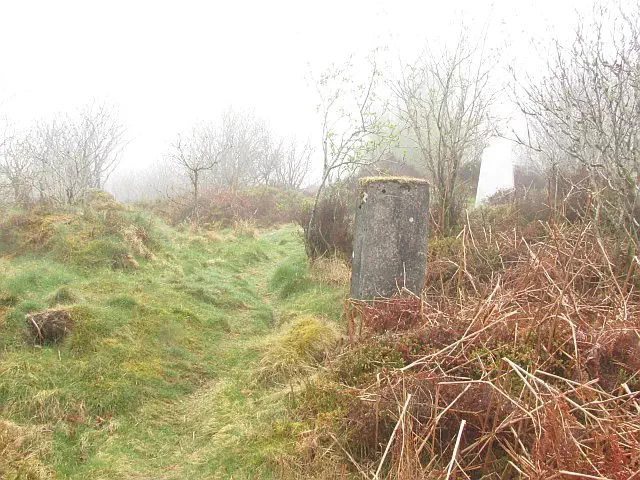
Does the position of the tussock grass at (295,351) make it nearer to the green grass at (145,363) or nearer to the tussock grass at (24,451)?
the green grass at (145,363)

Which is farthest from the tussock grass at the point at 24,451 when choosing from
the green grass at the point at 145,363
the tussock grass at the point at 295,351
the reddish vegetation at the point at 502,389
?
the reddish vegetation at the point at 502,389

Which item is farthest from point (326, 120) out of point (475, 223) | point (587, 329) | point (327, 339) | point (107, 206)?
point (587, 329)

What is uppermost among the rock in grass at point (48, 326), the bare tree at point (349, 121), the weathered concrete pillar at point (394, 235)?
the bare tree at point (349, 121)

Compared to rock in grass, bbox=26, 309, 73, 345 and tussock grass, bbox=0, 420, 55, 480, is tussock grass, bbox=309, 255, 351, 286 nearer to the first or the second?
rock in grass, bbox=26, 309, 73, 345

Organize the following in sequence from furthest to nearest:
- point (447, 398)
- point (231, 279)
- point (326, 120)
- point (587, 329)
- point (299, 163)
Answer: point (299, 163)
point (326, 120)
point (231, 279)
point (587, 329)
point (447, 398)

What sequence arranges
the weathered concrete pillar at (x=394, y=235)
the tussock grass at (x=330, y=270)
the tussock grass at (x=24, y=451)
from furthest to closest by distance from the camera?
the tussock grass at (x=330, y=270)
the weathered concrete pillar at (x=394, y=235)
the tussock grass at (x=24, y=451)

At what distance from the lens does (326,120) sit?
9164mm

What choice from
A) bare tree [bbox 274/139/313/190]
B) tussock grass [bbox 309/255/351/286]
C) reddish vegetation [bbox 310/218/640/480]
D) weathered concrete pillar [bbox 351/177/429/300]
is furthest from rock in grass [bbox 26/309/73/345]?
bare tree [bbox 274/139/313/190]

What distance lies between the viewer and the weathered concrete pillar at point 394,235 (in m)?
4.59

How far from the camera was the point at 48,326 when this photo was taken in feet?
13.9

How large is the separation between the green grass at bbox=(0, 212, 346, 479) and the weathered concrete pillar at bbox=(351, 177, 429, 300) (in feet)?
2.55

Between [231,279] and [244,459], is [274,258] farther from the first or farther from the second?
[244,459]

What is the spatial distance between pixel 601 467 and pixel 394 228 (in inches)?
114

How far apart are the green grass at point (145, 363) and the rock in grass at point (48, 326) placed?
0.07 metres
